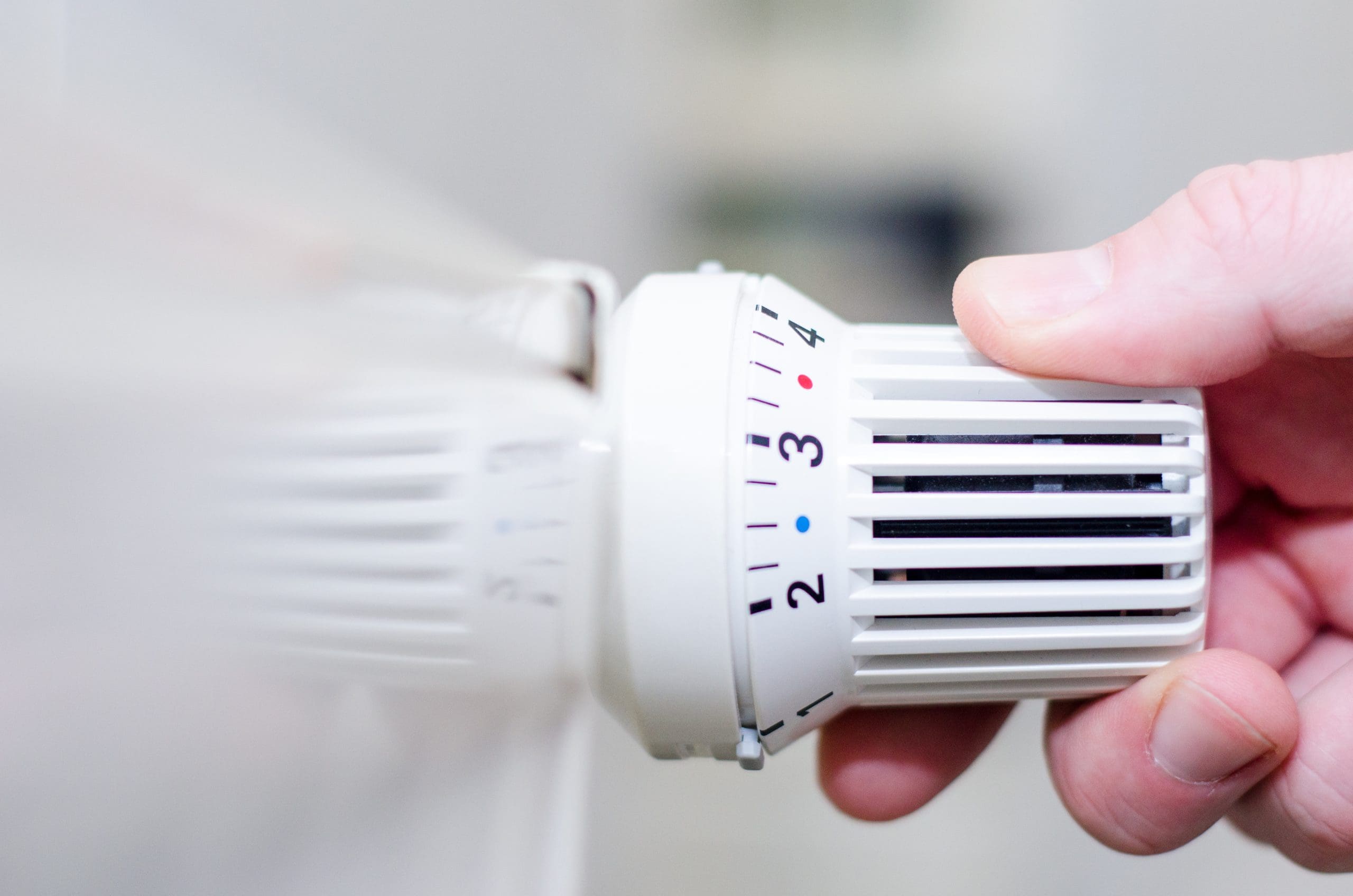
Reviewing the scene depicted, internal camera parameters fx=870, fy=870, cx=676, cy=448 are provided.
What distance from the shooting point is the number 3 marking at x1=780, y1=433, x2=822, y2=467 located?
9.5 inches

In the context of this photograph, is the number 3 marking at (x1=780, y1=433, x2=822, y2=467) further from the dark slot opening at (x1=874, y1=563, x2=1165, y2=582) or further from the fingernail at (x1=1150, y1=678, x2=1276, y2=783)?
the fingernail at (x1=1150, y1=678, x2=1276, y2=783)

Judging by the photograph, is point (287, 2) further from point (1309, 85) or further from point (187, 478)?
point (1309, 85)

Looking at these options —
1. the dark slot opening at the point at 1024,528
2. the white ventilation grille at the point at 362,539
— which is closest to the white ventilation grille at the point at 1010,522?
the dark slot opening at the point at 1024,528

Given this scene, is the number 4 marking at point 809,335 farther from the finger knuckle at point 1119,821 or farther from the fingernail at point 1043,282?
the finger knuckle at point 1119,821

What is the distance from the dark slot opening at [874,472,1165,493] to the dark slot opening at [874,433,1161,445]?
0.01 m

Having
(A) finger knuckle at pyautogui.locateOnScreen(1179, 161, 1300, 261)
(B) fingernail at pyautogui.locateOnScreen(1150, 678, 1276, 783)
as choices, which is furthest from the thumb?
(B) fingernail at pyautogui.locateOnScreen(1150, 678, 1276, 783)

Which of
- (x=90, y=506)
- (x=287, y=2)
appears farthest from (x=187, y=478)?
(x=287, y=2)

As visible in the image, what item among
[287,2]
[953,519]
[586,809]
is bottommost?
[586,809]

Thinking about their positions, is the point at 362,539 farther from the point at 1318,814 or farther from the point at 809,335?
the point at 1318,814

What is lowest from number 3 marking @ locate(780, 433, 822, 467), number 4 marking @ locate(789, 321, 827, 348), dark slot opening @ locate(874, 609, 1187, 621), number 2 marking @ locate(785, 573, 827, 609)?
dark slot opening @ locate(874, 609, 1187, 621)

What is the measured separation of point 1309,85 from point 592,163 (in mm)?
501

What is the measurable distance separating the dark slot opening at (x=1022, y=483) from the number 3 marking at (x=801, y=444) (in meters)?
0.02

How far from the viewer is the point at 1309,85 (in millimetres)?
596

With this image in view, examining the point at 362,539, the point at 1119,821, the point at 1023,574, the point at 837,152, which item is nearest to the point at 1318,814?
the point at 1119,821
